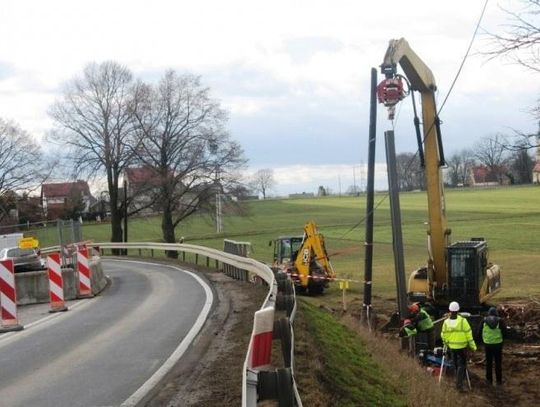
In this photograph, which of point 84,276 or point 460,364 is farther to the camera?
point 84,276

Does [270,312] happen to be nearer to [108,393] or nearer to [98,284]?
[108,393]

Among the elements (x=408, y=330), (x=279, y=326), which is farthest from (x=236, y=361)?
(x=408, y=330)

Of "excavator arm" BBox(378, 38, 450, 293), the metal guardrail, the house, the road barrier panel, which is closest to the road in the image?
the road barrier panel

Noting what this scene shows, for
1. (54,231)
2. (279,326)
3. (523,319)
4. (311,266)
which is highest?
(54,231)

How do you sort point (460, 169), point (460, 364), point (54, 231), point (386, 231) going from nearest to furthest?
point (460, 364)
point (54, 231)
point (386, 231)
point (460, 169)

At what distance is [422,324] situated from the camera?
50.9 ft

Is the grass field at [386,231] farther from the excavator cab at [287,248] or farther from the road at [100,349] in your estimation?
the road at [100,349]

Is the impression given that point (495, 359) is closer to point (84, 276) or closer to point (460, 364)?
point (460, 364)

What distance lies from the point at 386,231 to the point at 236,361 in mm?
60239

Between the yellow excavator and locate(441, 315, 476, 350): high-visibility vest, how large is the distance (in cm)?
463

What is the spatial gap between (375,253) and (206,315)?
3671 cm

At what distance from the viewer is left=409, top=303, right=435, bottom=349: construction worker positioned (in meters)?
15.5

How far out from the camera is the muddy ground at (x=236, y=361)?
753cm

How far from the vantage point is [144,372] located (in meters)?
8.78
